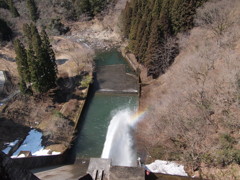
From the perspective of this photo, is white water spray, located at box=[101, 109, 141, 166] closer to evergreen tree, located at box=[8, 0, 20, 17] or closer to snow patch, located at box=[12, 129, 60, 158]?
snow patch, located at box=[12, 129, 60, 158]

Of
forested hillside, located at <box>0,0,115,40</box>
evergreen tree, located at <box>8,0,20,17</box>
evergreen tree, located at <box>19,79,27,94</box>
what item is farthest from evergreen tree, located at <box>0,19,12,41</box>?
evergreen tree, located at <box>19,79,27,94</box>

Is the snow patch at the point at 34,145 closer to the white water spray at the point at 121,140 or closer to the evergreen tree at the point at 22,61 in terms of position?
the white water spray at the point at 121,140

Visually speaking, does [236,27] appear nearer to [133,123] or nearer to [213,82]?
[213,82]

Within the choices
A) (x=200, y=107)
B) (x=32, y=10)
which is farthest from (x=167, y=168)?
(x=32, y=10)

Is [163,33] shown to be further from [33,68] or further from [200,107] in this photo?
[33,68]

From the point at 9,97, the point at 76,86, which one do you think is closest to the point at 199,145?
the point at 76,86
